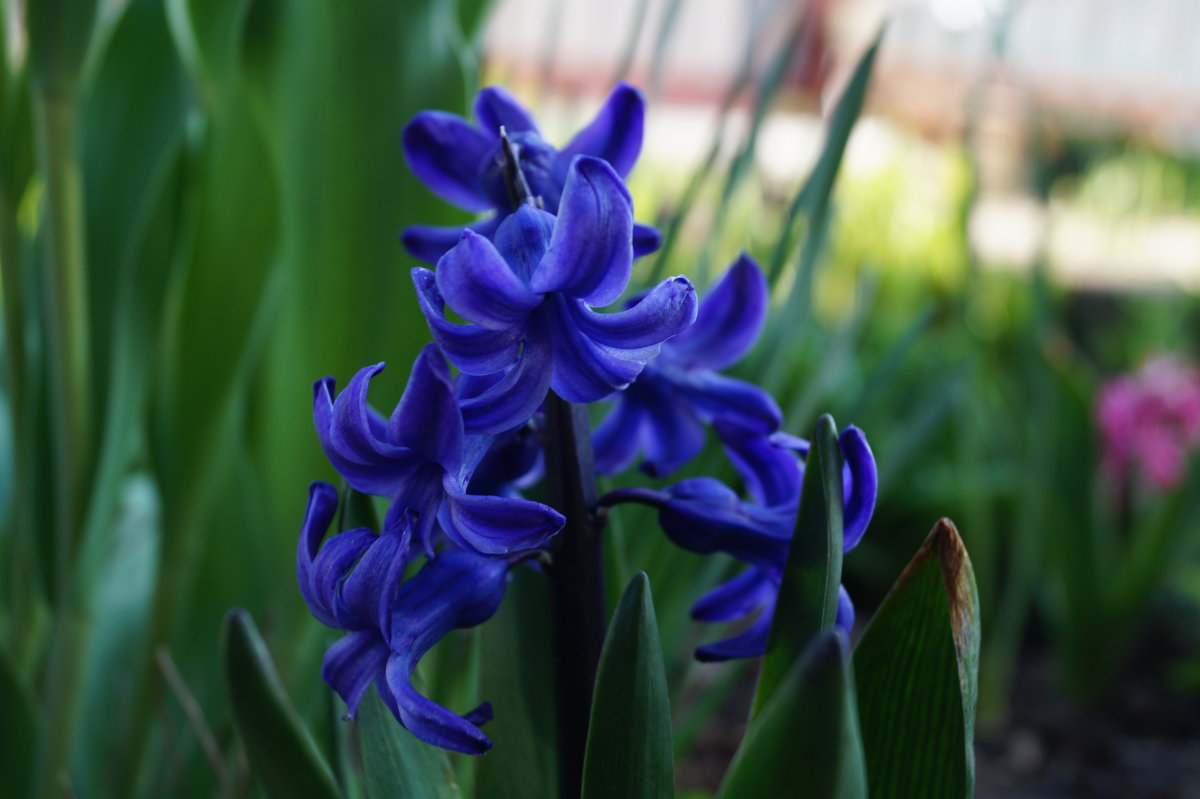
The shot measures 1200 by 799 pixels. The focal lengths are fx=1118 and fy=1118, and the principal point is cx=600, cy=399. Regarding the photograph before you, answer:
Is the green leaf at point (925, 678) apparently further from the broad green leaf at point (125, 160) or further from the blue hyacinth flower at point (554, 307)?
the broad green leaf at point (125, 160)

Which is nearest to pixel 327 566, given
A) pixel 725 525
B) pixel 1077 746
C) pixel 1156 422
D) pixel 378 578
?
pixel 378 578

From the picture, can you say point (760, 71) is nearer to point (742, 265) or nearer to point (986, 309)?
point (742, 265)

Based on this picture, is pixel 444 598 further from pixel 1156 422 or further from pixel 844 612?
pixel 1156 422

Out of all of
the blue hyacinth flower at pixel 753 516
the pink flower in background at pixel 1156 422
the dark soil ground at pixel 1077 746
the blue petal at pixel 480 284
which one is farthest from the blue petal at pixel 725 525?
the pink flower in background at pixel 1156 422

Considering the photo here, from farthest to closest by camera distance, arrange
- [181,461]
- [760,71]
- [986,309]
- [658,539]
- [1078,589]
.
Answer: [986,309], [1078,589], [760,71], [181,461], [658,539]

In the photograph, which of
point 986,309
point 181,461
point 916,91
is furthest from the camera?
point 916,91

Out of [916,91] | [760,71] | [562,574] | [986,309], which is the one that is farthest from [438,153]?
[916,91]
